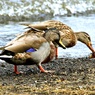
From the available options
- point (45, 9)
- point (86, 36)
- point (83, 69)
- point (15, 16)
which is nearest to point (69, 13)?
point (45, 9)

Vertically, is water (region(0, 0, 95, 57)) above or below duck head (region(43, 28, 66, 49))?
below

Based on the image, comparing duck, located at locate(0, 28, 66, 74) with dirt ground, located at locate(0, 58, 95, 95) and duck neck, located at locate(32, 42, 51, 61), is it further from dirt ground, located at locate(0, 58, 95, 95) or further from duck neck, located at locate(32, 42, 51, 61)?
dirt ground, located at locate(0, 58, 95, 95)

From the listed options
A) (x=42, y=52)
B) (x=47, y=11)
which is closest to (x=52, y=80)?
(x=42, y=52)

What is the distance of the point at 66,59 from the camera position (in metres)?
12.1

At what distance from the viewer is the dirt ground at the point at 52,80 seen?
7711 millimetres

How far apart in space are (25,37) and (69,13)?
50.7 feet

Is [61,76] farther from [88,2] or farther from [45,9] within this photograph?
[88,2]

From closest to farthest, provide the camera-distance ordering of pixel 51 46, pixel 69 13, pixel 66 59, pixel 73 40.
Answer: pixel 51 46, pixel 66 59, pixel 73 40, pixel 69 13

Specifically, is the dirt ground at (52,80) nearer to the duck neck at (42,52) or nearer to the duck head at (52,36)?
the duck neck at (42,52)

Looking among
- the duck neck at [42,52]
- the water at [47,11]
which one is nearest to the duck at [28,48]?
the duck neck at [42,52]

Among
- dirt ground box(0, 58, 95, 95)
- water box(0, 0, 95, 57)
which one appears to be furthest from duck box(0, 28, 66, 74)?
water box(0, 0, 95, 57)

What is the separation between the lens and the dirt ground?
7.71 metres

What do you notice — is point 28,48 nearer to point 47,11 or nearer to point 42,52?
point 42,52

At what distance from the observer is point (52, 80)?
28.8 feet
